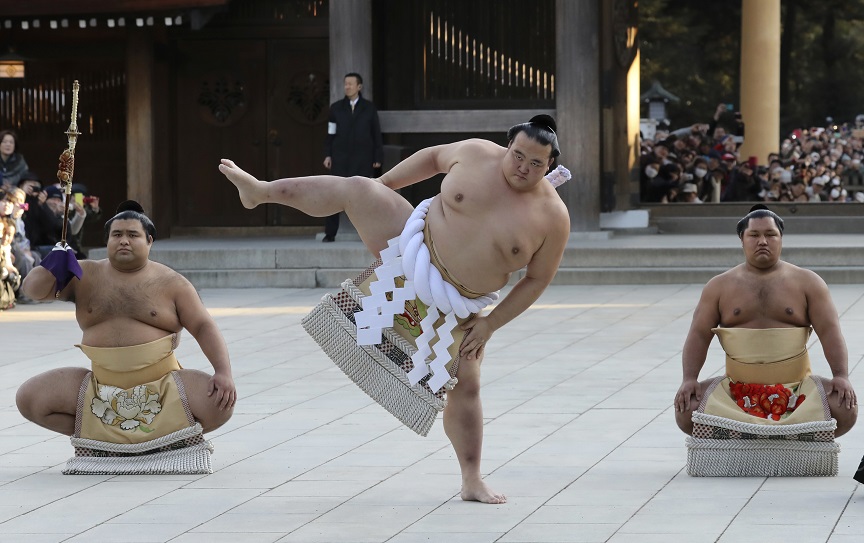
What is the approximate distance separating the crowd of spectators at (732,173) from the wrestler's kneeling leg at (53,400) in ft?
37.9

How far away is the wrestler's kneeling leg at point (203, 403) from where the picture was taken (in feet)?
17.0

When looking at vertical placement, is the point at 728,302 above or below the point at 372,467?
above

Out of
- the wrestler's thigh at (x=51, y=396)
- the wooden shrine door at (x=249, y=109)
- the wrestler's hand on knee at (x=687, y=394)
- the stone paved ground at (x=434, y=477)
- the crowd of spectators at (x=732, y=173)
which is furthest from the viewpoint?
the crowd of spectators at (x=732, y=173)

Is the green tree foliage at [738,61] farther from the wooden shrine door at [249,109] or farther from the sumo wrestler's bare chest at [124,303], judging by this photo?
the sumo wrestler's bare chest at [124,303]

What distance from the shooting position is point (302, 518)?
14.5ft

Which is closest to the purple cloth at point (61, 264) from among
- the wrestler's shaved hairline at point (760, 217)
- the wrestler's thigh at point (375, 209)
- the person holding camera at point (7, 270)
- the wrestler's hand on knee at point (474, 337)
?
the wrestler's thigh at point (375, 209)

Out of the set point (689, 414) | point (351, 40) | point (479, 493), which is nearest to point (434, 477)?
point (479, 493)

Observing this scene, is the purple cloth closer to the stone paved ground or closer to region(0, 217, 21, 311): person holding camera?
the stone paved ground

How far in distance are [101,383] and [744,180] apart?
13.0 meters

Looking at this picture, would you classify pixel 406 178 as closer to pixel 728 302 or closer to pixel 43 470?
pixel 728 302

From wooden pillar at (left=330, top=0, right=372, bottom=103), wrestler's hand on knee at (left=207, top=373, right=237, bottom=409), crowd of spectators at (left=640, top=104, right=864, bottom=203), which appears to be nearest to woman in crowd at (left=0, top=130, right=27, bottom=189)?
wooden pillar at (left=330, top=0, right=372, bottom=103)

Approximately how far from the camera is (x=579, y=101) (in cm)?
1261

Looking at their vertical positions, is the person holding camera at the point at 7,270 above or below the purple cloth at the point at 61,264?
below

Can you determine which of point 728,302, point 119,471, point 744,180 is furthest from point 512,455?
point 744,180
